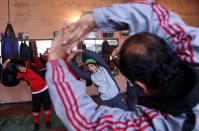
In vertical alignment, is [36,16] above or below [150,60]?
above

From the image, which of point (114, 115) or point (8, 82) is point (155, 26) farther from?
point (8, 82)

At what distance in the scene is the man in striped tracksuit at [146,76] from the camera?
50 centimetres

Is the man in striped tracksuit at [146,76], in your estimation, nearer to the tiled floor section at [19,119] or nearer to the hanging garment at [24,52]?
the tiled floor section at [19,119]

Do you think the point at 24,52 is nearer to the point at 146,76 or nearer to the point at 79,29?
the point at 79,29

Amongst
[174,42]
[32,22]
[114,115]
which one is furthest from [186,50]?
[32,22]

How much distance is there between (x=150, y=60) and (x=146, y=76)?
0.06 m

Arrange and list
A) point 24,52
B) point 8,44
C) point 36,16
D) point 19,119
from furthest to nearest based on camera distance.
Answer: point 36,16, point 24,52, point 19,119, point 8,44

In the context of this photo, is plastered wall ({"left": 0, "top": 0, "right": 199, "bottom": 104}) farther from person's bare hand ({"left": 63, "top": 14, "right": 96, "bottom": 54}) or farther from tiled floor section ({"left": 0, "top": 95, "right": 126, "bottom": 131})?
person's bare hand ({"left": 63, "top": 14, "right": 96, "bottom": 54})

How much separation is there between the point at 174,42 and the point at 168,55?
0.10m

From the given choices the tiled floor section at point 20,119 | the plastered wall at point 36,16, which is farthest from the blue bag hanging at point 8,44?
the tiled floor section at point 20,119

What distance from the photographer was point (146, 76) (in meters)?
0.51

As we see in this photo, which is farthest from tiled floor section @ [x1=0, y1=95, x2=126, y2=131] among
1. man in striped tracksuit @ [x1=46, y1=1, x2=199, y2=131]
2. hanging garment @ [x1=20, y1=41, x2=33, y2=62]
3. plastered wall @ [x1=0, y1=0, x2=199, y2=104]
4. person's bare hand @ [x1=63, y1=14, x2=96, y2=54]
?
person's bare hand @ [x1=63, y1=14, x2=96, y2=54]

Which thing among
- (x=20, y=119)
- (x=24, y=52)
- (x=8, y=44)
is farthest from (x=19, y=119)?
(x=8, y=44)

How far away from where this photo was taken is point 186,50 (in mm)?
563
